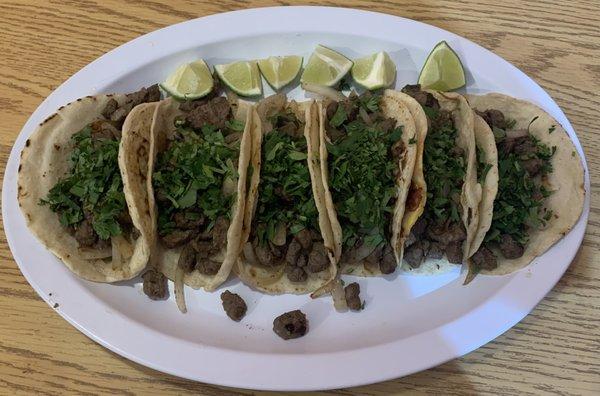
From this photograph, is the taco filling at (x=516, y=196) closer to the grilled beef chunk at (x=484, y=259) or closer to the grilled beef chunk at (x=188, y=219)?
the grilled beef chunk at (x=484, y=259)

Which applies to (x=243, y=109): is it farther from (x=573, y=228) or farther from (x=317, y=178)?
(x=573, y=228)

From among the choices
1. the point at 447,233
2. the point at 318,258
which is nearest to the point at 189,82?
the point at 318,258

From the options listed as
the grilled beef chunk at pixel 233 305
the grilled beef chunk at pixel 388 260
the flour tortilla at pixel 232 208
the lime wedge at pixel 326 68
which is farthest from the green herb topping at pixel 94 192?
the grilled beef chunk at pixel 388 260

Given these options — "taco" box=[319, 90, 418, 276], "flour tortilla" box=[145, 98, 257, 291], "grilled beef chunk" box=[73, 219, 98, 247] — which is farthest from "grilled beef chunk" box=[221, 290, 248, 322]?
"grilled beef chunk" box=[73, 219, 98, 247]

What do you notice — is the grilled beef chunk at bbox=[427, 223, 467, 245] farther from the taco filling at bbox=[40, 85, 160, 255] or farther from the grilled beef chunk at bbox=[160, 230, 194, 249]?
the taco filling at bbox=[40, 85, 160, 255]

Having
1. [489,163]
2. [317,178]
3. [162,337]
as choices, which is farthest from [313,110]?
[162,337]
